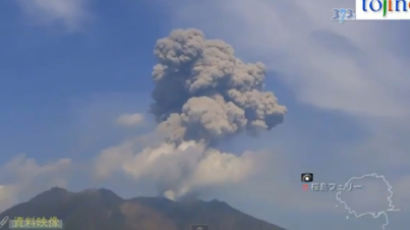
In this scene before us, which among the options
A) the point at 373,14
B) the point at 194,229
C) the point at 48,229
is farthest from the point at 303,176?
the point at 48,229

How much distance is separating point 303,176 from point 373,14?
31127mm

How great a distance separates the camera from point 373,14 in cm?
11469

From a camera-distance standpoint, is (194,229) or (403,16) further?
(194,229)

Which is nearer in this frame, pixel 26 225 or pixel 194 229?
pixel 194 229

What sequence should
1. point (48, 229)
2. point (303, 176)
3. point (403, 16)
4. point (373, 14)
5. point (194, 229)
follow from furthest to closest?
point (48, 229), point (194, 229), point (403, 16), point (373, 14), point (303, 176)

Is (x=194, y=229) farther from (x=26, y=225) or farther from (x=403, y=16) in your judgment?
(x=403, y=16)

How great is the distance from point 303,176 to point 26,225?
11742 centimetres

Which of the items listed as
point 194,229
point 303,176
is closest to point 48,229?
point 194,229

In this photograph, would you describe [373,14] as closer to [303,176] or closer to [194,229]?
[303,176]

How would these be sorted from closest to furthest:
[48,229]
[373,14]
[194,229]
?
[373,14] → [194,229] → [48,229]

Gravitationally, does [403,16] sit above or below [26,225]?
above

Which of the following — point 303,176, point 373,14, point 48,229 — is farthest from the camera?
point 48,229

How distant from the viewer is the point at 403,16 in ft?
410

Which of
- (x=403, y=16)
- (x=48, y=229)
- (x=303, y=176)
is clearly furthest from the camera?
(x=48, y=229)
